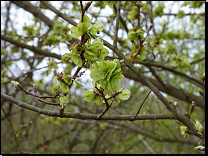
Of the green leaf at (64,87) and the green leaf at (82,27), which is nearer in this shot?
the green leaf at (82,27)

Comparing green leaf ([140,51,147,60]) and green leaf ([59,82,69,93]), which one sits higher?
green leaf ([140,51,147,60])

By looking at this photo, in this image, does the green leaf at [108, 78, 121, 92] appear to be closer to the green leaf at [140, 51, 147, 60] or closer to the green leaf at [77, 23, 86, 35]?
the green leaf at [77, 23, 86, 35]

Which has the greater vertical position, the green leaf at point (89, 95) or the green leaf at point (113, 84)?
the green leaf at point (113, 84)

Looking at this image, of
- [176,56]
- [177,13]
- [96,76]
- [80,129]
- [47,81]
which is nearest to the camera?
[96,76]

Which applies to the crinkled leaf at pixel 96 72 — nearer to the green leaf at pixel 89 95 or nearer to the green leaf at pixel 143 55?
the green leaf at pixel 89 95

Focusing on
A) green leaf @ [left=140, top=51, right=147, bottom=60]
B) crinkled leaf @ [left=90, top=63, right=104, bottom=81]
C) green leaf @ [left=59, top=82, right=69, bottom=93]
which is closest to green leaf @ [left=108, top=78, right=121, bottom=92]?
crinkled leaf @ [left=90, top=63, right=104, bottom=81]

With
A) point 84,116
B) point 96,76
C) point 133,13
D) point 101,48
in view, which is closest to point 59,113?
point 84,116

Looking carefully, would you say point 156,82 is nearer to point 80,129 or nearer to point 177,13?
point 177,13

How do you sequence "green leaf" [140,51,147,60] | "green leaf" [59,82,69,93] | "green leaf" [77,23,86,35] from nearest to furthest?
"green leaf" [77,23,86,35] < "green leaf" [59,82,69,93] < "green leaf" [140,51,147,60]

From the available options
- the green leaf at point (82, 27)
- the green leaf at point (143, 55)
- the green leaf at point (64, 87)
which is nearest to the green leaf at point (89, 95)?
the green leaf at point (64, 87)

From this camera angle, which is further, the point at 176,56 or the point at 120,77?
the point at 176,56

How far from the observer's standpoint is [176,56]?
8.54ft

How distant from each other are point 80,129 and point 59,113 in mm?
5509

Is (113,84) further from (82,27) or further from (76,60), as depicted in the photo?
(82,27)
